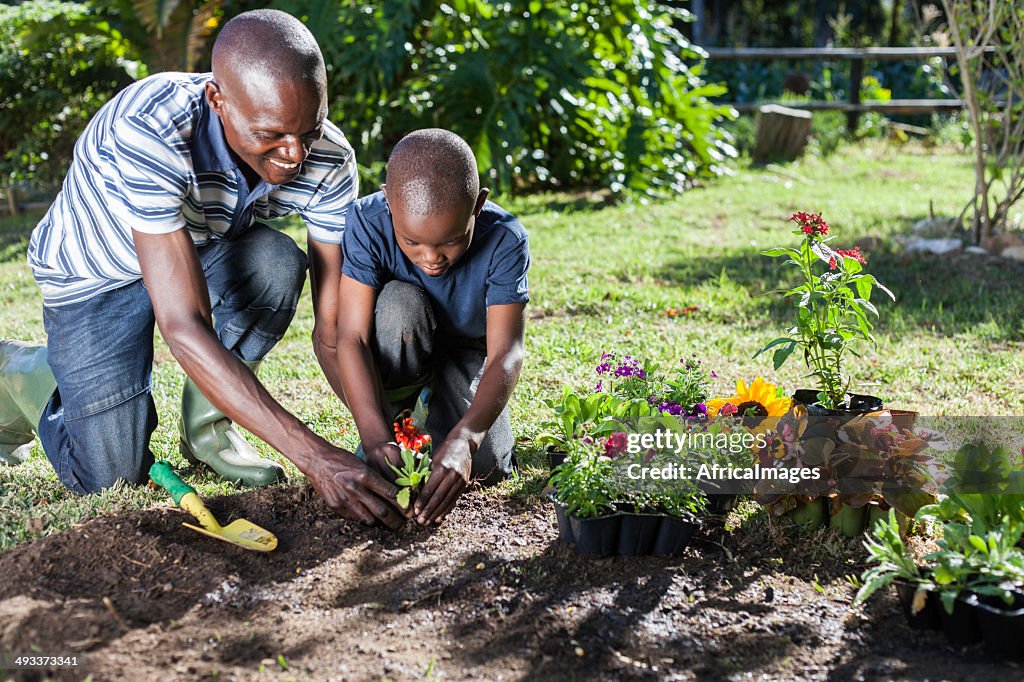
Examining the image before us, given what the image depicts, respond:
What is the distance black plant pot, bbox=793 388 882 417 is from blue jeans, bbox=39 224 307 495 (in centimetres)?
163

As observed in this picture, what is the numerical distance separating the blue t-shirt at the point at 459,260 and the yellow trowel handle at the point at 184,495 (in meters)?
0.74

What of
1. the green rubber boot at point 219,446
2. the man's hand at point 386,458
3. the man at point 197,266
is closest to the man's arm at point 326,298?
the man at point 197,266

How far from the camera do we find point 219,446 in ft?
10.5

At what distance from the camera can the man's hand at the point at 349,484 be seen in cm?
244

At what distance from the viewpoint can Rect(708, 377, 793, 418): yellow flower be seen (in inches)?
110

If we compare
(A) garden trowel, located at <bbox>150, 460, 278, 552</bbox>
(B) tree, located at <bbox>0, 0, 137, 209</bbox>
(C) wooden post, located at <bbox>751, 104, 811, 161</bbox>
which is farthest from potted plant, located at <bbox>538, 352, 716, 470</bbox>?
(C) wooden post, located at <bbox>751, 104, 811, 161</bbox>

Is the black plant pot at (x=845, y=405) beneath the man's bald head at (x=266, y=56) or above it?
beneath

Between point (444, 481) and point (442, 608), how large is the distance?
1.19ft

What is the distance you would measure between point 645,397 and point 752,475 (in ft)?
1.21

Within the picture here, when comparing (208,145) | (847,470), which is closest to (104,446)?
(208,145)

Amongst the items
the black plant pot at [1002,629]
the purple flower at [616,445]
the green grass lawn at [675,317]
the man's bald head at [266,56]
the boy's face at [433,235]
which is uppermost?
the man's bald head at [266,56]

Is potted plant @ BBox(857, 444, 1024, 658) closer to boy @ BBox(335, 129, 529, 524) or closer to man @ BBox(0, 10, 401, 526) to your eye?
boy @ BBox(335, 129, 529, 524)

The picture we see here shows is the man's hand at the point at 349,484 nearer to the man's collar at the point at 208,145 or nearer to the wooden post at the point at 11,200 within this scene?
the man's collar at the point at 208,145

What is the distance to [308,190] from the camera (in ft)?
9.97
